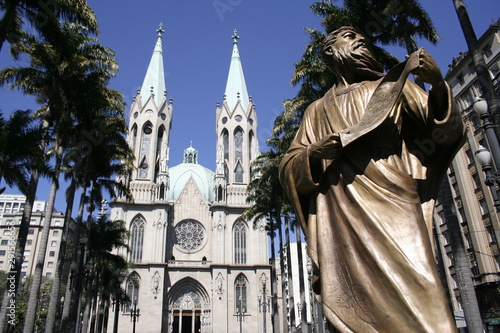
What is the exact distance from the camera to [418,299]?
8.36 feet

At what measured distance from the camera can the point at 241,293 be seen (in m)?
45.5

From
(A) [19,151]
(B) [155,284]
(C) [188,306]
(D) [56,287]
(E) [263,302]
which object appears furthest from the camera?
(C) [188,306]

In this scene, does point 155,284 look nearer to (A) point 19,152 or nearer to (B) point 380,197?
(A) point 19,152

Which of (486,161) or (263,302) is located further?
(263,302)

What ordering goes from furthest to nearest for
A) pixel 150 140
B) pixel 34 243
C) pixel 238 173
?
pixel 34 243, pixel 238 173, pixel 150 140

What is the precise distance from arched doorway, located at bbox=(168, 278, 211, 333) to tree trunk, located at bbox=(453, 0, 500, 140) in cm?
3985

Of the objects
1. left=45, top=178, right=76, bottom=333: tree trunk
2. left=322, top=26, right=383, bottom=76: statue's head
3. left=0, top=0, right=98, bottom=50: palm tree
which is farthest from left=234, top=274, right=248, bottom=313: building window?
left=322, top=26, right=383, bottom=76: statue's head

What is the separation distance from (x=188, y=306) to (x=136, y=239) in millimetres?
9279

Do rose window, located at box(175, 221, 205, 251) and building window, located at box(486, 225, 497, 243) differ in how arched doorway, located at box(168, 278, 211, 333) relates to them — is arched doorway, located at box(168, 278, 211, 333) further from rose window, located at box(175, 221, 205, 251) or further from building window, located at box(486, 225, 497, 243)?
building window, located at box(486, 225, 497, 243)

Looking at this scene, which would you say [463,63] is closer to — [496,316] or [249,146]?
[496,316]

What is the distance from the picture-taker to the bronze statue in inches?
103

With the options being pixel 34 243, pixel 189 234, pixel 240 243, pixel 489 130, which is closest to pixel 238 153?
pixel 240 243

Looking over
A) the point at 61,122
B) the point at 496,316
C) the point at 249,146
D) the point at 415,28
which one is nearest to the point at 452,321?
the point at 415,28

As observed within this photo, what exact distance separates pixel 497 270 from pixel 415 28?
18488 mm
